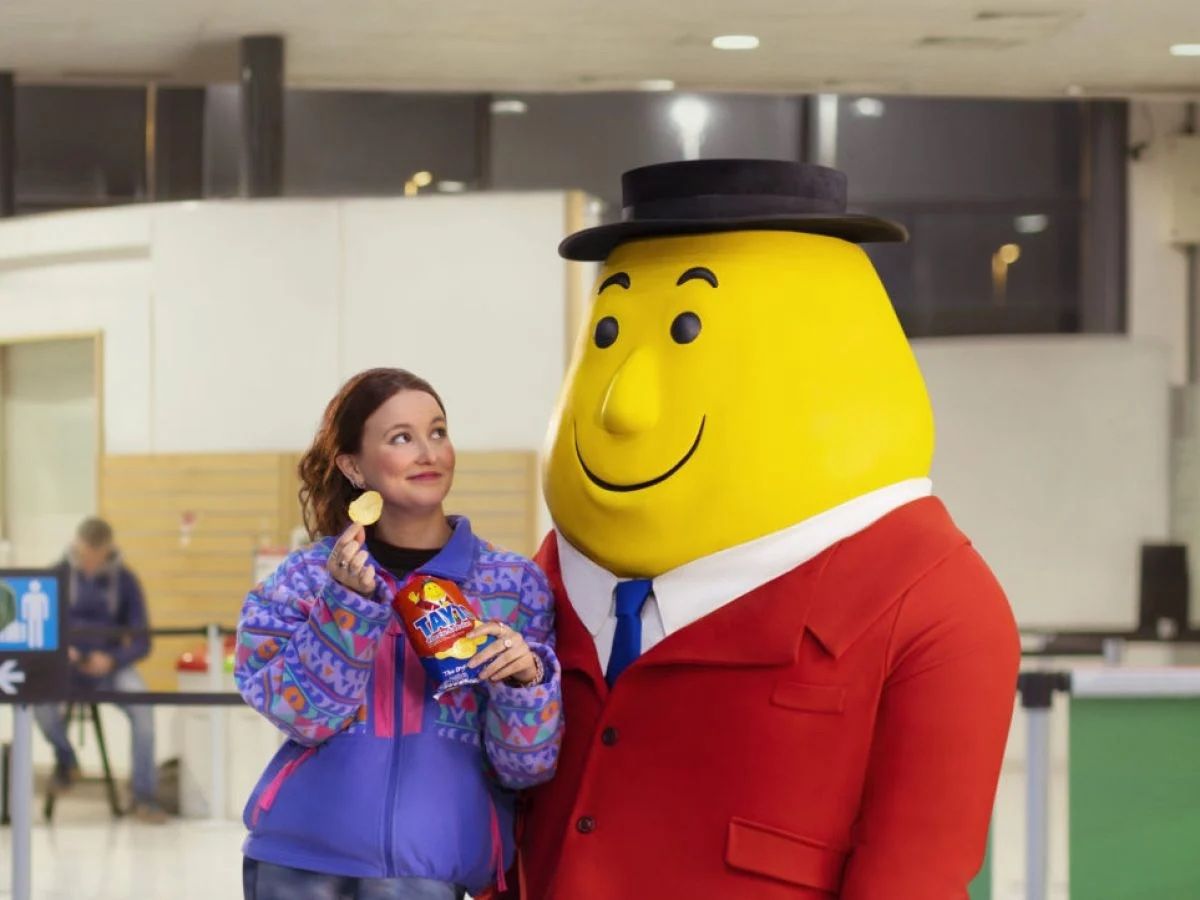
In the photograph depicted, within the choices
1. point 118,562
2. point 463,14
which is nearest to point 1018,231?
point 463,14

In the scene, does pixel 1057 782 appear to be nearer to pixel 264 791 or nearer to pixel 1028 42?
pixel 264 791

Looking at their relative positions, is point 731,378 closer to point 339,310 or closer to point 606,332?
point 606,332

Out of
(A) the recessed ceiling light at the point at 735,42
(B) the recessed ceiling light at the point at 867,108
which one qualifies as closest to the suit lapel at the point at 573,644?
(A) the recessed ceiling light at the point at 735,42

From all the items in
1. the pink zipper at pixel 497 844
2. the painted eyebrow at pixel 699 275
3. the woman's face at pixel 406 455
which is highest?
the painted eyebrow at pixel 699 275

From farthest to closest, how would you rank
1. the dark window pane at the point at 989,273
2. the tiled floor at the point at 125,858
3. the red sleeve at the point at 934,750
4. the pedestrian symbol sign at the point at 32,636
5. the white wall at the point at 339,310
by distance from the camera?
the dark window pane at the point at 989,273
the white wall at the point at 339,310
the tiled floor at the point at 125,858
the pedestrian symbol sign at the point at 32,636
the red sleeve at the point at 934,750

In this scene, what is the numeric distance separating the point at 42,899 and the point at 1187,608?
6472 mm

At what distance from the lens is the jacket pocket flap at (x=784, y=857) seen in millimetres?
2551

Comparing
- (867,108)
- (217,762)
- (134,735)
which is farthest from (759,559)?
(867,108)

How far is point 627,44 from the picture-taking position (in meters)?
9.10

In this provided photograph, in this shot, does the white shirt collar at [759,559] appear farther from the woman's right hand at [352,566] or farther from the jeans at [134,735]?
the jeans at [134,735]

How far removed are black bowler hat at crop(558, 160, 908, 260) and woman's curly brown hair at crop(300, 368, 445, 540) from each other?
0.38m

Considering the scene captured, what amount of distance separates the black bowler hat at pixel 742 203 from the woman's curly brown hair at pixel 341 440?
38cm

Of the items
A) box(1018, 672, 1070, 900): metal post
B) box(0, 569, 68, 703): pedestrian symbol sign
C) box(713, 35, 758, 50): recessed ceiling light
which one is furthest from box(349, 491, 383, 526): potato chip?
box(713, 35, 758, 50): recessed ceiling light

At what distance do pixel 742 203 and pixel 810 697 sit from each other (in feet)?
2.38
